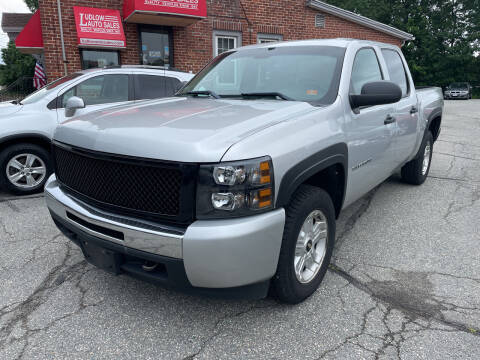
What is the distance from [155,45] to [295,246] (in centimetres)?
1050

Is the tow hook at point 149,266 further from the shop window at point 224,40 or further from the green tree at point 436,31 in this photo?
the green tree at point 436,31

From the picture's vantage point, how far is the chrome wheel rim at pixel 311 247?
→ 2609mm

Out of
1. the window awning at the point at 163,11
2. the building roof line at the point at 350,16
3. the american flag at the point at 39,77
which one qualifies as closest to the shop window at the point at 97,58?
the window awning at the point at 163,11

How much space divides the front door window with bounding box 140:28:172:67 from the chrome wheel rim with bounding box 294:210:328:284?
994 cm

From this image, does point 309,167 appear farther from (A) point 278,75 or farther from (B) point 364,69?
(B) point 364,69

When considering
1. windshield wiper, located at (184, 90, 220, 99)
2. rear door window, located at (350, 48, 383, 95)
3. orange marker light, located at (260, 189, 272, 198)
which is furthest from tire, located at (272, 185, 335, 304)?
windshield wiper, located at (184, 90, 220, 99)

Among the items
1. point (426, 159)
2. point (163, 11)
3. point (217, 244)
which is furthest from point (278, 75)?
point (163, 11)

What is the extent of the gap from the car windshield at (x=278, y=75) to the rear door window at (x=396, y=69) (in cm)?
121

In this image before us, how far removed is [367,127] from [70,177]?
240cm

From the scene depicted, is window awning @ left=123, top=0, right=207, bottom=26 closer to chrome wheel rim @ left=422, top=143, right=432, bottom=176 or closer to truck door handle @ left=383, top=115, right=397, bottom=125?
chrome wheel rim @ left=422, top=143, right=432, bottom=176

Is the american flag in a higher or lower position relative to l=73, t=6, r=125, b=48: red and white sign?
lower

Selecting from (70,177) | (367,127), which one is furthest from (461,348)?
(70,177)

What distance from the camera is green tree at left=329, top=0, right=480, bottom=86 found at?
38688 mm

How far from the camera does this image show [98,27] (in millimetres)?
10172
